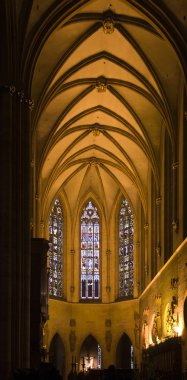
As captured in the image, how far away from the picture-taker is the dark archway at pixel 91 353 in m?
46.9

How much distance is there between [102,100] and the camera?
38.0 m

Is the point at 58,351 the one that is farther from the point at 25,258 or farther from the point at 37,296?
the point at 25,258

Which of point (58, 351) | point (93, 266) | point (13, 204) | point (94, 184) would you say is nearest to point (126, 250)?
point (93, 266)

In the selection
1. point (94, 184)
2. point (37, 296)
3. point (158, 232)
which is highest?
point (94, 184)

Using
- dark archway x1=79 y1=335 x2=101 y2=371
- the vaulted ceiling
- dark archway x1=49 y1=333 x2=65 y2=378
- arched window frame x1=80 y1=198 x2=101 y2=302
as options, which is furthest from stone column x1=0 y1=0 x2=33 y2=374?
arched window frame x1=80 y1=198 x2=101 y2=302

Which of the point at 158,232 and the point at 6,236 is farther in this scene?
the point at 158,232

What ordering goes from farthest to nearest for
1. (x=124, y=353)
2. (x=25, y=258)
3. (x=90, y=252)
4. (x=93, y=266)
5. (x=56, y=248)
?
(x=90, y=252) → (x=93, y=266) → (x=56, y=248) → (x=124, y=353) → (x=25, y=258)

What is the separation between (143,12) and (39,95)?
5.99 meters

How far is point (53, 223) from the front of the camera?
47.3m

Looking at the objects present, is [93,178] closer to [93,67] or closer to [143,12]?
[93,67]

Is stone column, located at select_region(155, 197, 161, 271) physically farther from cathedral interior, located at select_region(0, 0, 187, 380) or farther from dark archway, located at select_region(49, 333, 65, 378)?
dark archway, located at select_region(49, 333, 65, 378)

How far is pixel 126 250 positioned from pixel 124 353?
5975 millimetres

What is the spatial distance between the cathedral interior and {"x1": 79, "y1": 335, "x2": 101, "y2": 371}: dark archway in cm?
8

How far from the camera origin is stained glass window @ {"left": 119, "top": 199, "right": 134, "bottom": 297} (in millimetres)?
46875
